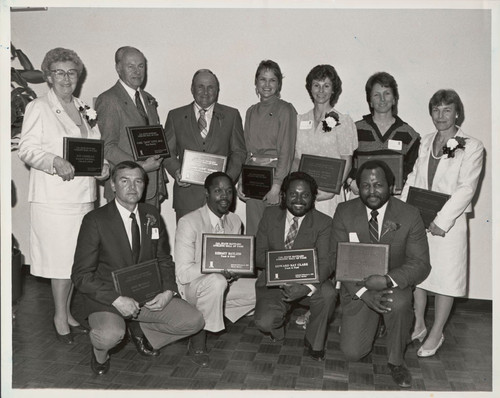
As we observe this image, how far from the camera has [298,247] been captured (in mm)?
4535

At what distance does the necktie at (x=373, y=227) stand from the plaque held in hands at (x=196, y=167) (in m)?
1.53

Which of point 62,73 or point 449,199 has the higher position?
point 62,73

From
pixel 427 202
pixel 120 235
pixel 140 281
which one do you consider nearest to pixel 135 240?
pixel 120 235

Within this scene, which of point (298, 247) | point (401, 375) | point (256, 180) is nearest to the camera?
point (401, 375)

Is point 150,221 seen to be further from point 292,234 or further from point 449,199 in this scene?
point 449,199

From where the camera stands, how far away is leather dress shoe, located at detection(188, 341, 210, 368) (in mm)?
4250

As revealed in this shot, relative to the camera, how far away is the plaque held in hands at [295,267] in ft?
14.4

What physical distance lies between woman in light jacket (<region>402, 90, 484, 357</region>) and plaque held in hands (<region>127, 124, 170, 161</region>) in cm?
233

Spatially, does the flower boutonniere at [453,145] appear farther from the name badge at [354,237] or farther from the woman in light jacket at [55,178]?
the woman in light jacket at [55,178]

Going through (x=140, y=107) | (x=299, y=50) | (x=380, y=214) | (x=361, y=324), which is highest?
(x=299, y=50)

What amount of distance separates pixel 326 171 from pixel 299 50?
1.71 m

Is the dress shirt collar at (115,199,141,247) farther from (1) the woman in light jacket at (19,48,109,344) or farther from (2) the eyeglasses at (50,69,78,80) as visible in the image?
(2) the eyeglasses at (50,69,78,80)

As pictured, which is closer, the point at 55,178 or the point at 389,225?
the point at 389,225

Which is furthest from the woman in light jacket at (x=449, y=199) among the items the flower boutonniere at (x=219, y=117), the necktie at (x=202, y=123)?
the necktie at (x=202, y=123)
